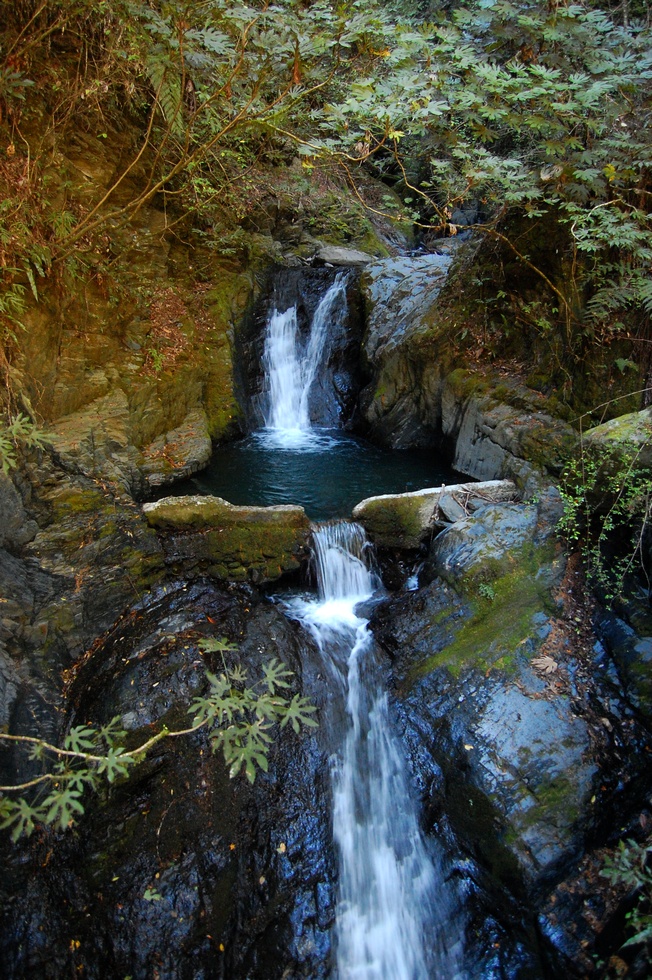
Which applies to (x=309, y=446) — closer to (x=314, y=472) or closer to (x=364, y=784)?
(x=314, y=472)

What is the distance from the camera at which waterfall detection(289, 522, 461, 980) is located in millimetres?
3328

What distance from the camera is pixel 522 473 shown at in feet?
18.6

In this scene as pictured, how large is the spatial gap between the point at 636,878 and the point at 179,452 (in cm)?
598

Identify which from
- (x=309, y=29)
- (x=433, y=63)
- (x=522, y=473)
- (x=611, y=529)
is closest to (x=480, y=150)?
(x=433, y=63)

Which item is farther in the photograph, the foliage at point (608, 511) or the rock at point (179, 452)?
the rock at point (179, 452)

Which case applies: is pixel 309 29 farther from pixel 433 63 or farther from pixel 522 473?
pixel 522 473

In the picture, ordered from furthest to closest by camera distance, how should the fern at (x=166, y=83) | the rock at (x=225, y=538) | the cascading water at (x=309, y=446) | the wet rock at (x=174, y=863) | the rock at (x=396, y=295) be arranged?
1. the rock at (x=396, y=295)
2. the cascading water at (x=309, y=446)
3. the rock at (x=225, y=538)
4. the fern at (x=166, y=83)
5. the wet rock at (x=174, y=863)

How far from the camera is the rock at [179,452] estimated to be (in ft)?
20.9

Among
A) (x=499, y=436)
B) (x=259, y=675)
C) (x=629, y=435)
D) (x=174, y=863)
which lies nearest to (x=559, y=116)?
(x=629, y=435)

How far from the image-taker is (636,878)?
2.78 m

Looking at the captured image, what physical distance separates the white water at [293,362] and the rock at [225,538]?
12.5 ft

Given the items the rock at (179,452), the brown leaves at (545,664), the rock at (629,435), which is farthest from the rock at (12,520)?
the rock at (629,435)

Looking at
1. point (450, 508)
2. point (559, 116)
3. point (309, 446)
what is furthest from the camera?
point (309, 446)

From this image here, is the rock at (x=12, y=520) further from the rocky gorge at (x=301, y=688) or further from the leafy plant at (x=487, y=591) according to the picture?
the leafy plant at (x=487, y=591)
